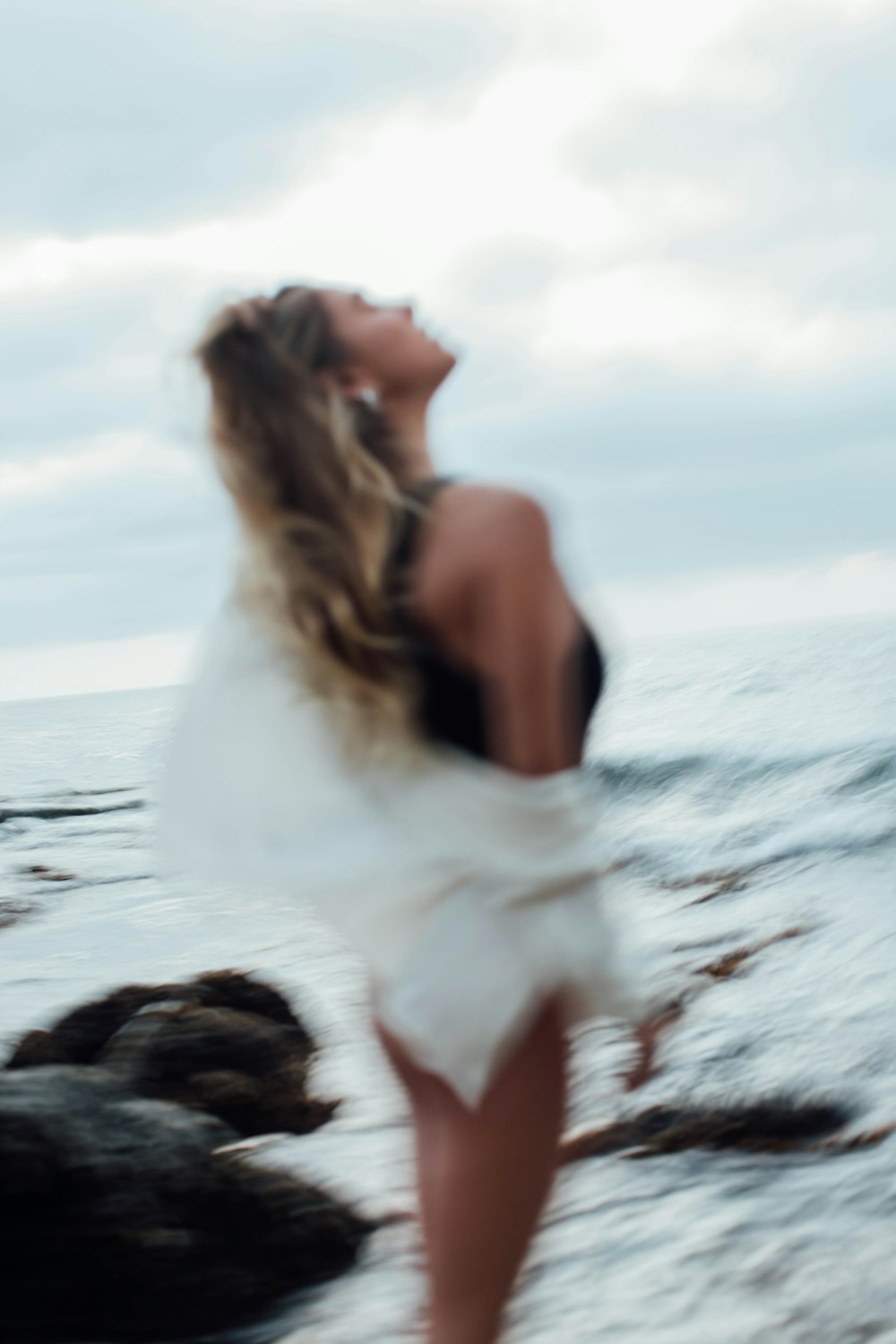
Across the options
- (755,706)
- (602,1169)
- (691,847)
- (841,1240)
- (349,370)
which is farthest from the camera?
(755,706)

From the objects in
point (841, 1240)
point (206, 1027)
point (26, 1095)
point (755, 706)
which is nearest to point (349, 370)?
point (26, 1095)

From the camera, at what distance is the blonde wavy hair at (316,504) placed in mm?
1869

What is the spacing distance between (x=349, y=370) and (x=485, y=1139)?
116cm

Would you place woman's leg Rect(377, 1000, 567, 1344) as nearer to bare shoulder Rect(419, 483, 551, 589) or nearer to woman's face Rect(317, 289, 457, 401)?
bare shoulder Rect(419, 483, 551, 589)

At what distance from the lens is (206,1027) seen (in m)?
5.24

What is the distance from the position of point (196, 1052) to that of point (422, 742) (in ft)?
11.9

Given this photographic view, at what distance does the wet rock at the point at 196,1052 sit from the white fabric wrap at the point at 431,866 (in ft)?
9.79

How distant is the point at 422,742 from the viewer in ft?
6.22

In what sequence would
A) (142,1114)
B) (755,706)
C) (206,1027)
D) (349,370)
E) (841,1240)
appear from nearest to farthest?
1. (349,370)
2. (841,1240)
3. (142,1114)
4. (206,1027)
5. (755,706)

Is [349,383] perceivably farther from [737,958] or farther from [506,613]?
[737,958]

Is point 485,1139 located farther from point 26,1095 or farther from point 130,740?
point 130,740

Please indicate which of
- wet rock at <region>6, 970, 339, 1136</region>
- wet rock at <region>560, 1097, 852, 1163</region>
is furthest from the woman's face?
wet rock at <region>6, 970, 339, 1136</region>

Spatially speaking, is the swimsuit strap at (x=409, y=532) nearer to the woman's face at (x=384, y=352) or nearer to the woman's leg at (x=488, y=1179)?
the woman's face at (x=384, y=352)

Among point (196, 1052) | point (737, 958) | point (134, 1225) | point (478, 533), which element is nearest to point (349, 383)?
point (478, 533)
